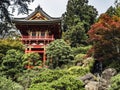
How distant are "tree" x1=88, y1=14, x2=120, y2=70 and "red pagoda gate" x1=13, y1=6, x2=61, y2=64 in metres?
8.29

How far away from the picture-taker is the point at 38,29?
3700 cm

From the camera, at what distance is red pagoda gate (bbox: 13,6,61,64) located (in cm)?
3547

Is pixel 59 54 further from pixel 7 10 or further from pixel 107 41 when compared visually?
pixel 7 10

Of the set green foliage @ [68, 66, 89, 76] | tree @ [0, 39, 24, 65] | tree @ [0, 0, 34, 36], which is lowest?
green foliage @ [68, 66, 89, 76]

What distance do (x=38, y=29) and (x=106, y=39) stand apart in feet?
37.4

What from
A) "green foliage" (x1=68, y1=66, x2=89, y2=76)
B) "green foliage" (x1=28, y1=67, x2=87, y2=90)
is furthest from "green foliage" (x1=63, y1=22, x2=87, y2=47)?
"green foliage" (x1=28, y1=67, x2=87, y2=90)

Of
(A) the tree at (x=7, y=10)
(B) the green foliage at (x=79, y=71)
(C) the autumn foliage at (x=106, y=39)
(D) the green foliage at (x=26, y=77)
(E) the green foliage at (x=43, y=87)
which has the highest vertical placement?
(A) the tree at (x=7, y=10)

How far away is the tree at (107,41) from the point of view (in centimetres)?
2705

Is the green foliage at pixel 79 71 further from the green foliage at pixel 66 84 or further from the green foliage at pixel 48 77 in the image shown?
the green foliage at pixel 66 84

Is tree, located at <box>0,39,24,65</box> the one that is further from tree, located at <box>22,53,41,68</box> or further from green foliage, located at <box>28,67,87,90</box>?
green foliage, located at <box>28,67,87,90</box>

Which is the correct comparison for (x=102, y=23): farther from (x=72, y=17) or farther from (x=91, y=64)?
(x=72, y=17)

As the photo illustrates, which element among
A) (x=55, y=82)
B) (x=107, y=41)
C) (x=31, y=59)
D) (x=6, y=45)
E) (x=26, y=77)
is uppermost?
(x=107, y=41)

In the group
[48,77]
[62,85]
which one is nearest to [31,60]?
[48,77]

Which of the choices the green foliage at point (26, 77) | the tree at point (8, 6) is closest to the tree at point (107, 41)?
the green foliage at point (26, 77)
